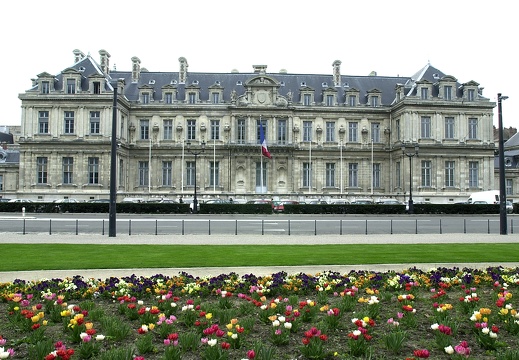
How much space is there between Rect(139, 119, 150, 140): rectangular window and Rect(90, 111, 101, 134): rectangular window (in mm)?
5813

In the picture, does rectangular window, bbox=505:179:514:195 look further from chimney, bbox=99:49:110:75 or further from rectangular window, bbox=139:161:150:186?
chimney, bbox=99:49:110:75

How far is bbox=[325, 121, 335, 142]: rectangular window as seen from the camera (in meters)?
62.6

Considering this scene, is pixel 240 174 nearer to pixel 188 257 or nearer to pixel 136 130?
pixel 136 130

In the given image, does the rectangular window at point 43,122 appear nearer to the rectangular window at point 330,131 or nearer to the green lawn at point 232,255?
the rectangular window at point 330,131

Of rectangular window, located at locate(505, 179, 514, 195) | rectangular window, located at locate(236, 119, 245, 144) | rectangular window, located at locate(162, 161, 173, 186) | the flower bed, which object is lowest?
the flower bed

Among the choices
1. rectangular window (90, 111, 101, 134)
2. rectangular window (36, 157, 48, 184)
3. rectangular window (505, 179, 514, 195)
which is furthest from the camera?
rectangular window (505, 179, 514, 195)

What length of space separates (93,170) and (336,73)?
33.3 m

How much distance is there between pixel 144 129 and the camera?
61938 millimetres

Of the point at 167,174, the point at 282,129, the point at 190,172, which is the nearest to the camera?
the point at 282,129

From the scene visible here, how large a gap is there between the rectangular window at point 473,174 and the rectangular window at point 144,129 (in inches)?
1588

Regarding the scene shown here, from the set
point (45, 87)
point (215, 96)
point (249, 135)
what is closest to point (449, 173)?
point (249, 135)

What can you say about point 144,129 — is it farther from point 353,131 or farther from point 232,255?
point 232,255

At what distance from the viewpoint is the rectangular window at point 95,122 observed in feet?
188

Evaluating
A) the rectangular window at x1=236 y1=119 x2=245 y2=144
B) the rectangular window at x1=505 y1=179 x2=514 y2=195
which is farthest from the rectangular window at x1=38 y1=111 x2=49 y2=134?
the rectangular window at x1=505 y1=179 x2=514 y2=195
